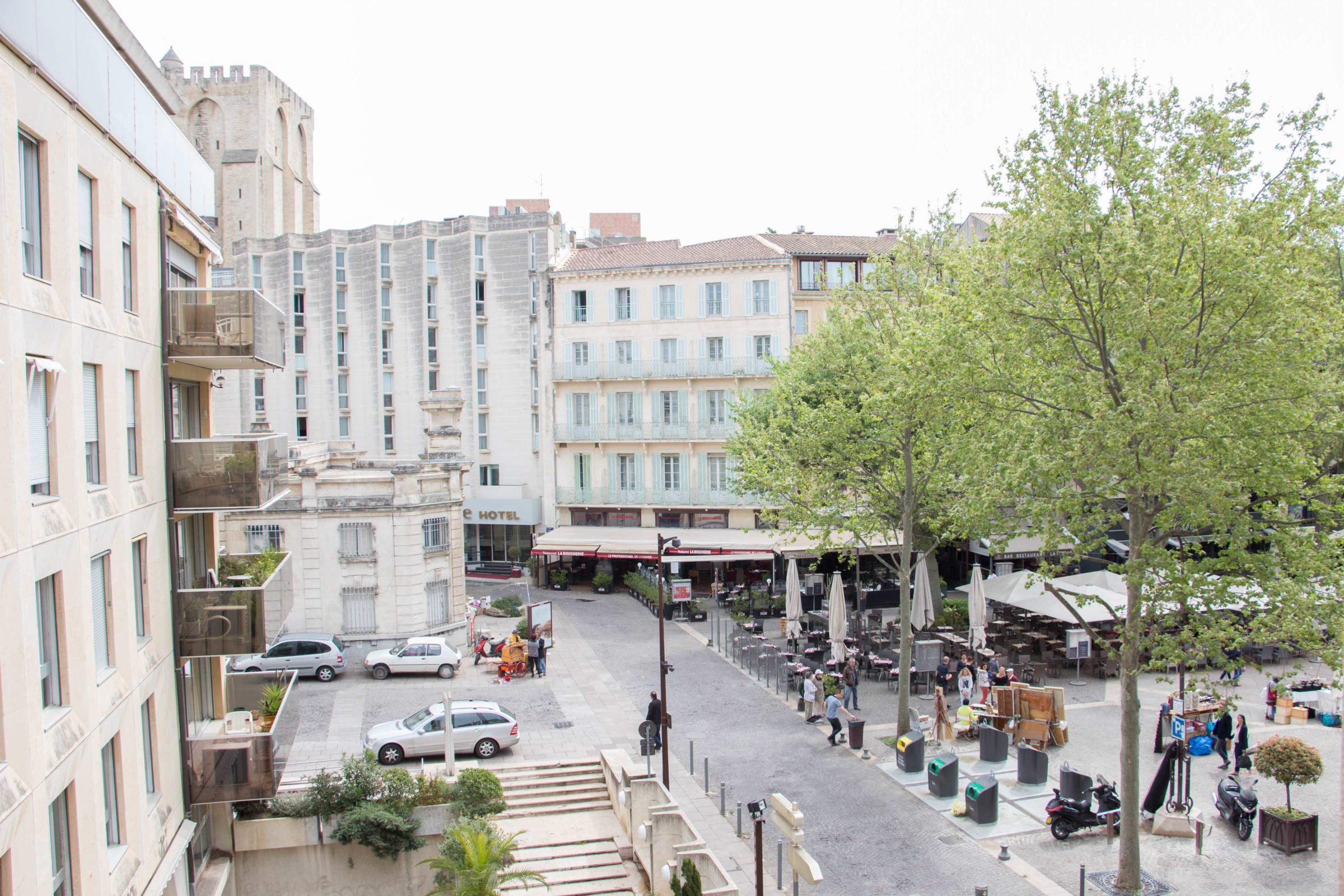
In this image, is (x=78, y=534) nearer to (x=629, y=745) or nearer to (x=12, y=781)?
(x=12, y=781)

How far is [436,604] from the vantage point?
2991cm

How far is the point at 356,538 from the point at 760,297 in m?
20.6

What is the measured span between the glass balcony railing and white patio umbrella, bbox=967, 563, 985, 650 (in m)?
16.9

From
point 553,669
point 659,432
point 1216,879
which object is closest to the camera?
point 1216,879

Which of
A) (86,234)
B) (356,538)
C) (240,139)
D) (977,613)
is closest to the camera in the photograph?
(86,234)

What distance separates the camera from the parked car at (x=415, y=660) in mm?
27438

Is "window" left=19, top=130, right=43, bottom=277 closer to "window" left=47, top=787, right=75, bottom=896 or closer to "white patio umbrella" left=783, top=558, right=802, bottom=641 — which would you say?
"window" left=47, top=787, right=75, bottom=896

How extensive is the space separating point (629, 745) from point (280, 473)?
33.8 feet

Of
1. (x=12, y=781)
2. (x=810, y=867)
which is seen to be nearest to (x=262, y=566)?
(x=12, y=781)

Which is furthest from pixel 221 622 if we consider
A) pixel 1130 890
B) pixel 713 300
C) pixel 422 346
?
pixel 422 346

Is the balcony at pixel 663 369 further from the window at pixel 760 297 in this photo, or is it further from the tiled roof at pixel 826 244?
the tiled roof at pixel 826 244

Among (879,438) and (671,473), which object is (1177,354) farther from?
(671,473)

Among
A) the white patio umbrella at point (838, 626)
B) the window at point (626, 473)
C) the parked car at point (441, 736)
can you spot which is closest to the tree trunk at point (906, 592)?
the white patio umbrella at point (838, 626)

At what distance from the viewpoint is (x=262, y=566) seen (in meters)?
16.8
